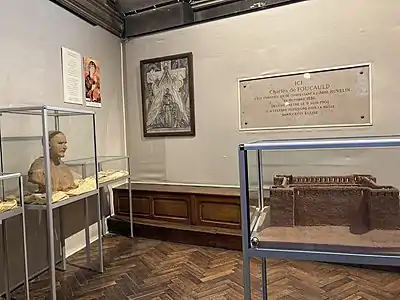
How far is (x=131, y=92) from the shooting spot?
17.5ft

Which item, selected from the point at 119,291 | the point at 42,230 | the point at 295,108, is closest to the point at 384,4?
the point at 295,108

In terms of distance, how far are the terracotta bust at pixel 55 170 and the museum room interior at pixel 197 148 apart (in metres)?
0.02

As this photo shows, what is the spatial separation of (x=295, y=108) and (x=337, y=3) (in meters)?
1.18

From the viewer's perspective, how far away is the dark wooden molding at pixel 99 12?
162 inches

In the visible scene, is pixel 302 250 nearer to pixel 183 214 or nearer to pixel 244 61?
pixel 183 214

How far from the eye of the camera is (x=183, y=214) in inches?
179

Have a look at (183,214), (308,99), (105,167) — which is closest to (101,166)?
(105,167)

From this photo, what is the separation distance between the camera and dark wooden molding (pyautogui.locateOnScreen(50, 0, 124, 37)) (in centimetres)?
412

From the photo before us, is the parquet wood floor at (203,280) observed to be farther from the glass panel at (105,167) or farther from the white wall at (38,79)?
the glass panel at (105,167)

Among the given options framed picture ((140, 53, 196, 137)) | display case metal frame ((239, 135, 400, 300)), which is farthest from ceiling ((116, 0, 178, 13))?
display case metal frame ((239, 135, 400, 300))

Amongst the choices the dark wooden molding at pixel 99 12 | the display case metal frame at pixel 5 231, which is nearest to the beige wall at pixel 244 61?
the dark wooden molding at pixel 99 12

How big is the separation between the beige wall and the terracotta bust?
78.5 inches

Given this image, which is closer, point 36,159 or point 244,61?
point 36,159

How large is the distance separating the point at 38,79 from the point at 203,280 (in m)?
2.51
